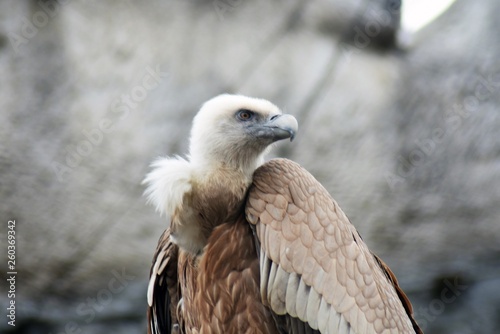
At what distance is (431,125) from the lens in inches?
212

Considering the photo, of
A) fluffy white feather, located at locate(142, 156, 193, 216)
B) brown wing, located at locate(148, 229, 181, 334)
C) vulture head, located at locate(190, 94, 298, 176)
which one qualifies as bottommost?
brown wing, located at locate(148, 229, 181, 334)

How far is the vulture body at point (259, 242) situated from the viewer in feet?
7.79

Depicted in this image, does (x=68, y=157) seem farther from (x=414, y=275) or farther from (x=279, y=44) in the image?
(x=414, y=275)

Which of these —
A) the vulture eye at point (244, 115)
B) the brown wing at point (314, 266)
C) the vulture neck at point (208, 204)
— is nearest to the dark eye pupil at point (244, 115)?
the vulture eye at point (244, 115)

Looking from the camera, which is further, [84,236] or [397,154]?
[397,154]

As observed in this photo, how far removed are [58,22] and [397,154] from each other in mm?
2893

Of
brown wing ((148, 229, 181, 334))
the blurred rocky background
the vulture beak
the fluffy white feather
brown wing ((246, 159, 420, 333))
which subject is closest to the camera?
brown wing ((246, 159, 420, 333))

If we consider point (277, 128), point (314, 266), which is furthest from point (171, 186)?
point (314, 266)

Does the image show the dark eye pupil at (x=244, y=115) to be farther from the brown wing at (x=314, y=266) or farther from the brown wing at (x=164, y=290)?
the brown wing at (x=164, y=290)

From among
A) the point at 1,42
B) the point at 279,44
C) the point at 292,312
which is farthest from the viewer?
the point at 279,44

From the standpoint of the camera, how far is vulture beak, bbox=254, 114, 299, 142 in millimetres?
2588

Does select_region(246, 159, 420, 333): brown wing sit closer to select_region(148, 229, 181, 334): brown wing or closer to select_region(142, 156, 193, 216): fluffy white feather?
select_region(142, 156, 193, 216): fluffy white feather

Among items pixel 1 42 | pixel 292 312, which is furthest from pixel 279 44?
pixel 292 312

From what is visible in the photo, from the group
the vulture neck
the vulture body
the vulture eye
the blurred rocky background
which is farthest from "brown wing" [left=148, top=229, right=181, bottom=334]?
the blurred rocky background
